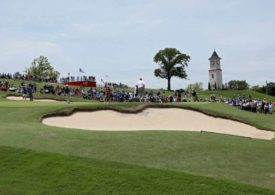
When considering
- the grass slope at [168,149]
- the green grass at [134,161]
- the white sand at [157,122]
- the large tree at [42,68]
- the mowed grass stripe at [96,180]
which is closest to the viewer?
the mowed grass stripe at [96,180]

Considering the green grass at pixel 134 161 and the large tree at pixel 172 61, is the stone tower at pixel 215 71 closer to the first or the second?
the large tree at pixel 172 61

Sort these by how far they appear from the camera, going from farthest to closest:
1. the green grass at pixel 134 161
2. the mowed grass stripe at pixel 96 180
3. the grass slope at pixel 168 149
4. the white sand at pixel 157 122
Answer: the white sand at pixel 157 122 → the grass slope at pixel 168 149 → the green grass at pixel 134 161 → the mowed grass stripe at pixel 96 180

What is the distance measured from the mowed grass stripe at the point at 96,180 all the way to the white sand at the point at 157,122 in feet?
41.0

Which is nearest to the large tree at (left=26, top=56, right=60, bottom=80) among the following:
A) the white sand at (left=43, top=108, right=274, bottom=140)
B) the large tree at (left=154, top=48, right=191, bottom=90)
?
the large tree at (left=154, top=48, right=191, bottom=90)

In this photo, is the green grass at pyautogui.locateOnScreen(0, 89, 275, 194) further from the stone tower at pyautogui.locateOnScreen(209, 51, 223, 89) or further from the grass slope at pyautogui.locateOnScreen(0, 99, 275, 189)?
the stone tower at pyautogui.locateOnScreen(209, 51, 223, 89)

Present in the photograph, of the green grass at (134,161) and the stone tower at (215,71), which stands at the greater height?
the stone tower at (215,71)

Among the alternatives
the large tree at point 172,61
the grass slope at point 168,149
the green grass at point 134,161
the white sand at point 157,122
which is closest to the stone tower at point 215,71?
the large tree at point 172,61

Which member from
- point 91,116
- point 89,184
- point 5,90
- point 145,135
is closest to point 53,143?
point 145,135

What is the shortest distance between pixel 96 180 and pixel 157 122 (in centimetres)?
1719

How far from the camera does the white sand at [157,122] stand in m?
25.7

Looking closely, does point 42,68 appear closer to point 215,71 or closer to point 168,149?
point 215,71

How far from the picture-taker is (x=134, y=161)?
13820 mm

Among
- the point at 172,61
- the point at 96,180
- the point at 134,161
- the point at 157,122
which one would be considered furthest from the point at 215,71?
the point at 96,180

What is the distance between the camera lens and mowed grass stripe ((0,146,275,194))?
35.3 feet
